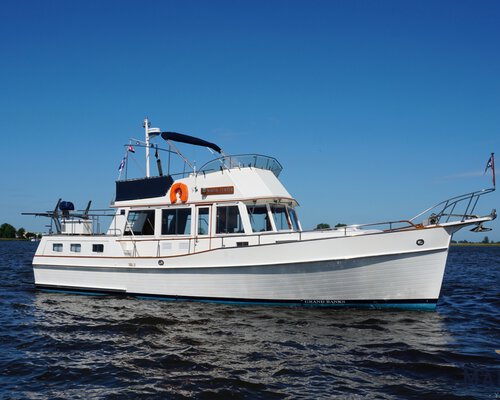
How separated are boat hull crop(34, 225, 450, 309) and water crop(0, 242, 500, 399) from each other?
14.5 inches

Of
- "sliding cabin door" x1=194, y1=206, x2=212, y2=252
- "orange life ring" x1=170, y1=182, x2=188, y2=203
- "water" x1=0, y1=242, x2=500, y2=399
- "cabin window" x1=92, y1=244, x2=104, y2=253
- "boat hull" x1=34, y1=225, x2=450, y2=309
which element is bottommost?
"water" x1=0, y1=242, x2=500, y2=399

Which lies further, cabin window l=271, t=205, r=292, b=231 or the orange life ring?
the orange life ring

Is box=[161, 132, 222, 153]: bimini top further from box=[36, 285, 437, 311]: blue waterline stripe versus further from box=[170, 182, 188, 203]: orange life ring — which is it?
box=[36, 285, 437, 311]: blue waterline stripe

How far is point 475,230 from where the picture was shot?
38.7ft

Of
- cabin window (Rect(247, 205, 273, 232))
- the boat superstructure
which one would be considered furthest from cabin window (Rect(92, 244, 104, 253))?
cabin window (Rect(247, 205, 273, 232))

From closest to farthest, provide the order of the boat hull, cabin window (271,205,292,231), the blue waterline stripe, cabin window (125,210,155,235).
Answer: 1. the boat hull
2. the blue waterline stripe
3. cabin window (271,205,292,231)
4. cabin window (125,210,155,235)

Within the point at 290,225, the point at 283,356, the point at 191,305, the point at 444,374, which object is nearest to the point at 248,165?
the point at 290,225

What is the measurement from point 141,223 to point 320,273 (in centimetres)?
657

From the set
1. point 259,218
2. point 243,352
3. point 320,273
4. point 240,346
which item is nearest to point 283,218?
point 259,218

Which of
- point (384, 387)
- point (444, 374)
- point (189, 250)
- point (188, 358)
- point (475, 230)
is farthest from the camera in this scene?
point (189, 250)

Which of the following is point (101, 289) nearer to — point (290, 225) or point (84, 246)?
point (84, 246)

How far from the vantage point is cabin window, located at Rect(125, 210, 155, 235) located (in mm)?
15242

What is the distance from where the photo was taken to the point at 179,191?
14805 millimetres

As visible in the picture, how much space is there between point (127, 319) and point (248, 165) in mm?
5956
